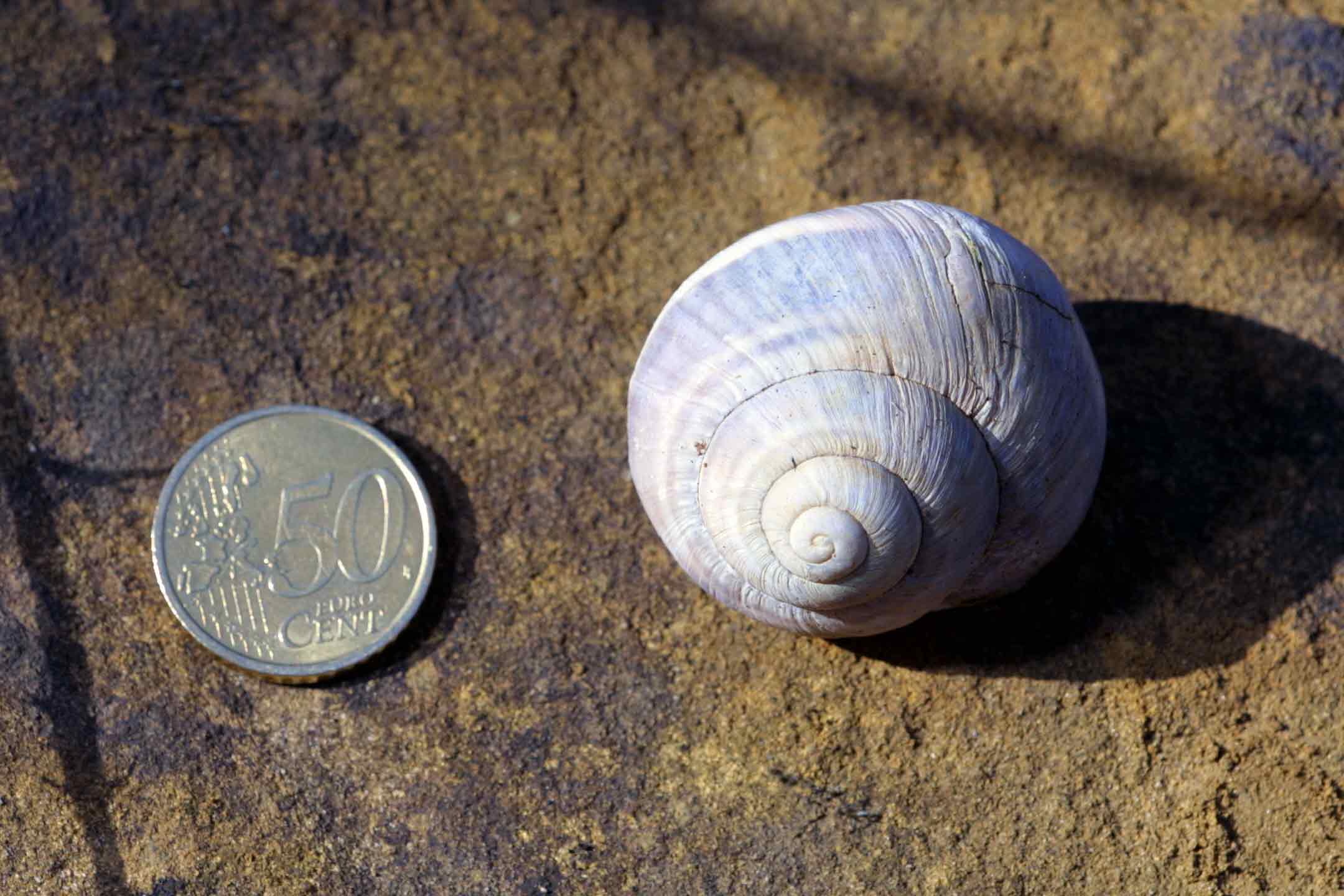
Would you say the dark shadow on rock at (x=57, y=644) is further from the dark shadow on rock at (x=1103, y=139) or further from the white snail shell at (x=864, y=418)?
the dark shadow on rock at (x=1103, y=139)

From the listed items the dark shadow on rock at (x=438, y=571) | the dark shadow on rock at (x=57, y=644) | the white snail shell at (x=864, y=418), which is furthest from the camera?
the dark shadow on rock at (x=438, y=571)

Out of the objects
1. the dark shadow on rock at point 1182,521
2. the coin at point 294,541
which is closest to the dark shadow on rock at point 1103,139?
the dark shadow on rock at point 1182,521

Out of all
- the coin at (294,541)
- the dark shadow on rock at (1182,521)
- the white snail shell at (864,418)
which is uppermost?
the white snail shell at (864,418)

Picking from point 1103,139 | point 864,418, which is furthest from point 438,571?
point 1103,139

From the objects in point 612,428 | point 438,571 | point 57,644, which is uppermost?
point 612,428

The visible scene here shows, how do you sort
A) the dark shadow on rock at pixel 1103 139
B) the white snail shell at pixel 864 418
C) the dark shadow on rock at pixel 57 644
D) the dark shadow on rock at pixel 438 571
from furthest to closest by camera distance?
1. the dark shadow on rock at pixel 1103 139
2. the dark shadow on rock at pixel 438 571
3. the dark shadow on rock at pixel 57 644
4. the white snail shell at pixel 864 418

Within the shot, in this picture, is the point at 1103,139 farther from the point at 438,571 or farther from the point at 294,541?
the point at 294,541

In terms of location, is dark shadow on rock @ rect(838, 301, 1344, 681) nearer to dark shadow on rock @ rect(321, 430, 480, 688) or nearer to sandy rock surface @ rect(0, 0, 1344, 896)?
sandy rock surface @ rect(0, 0, 1344, 896)
